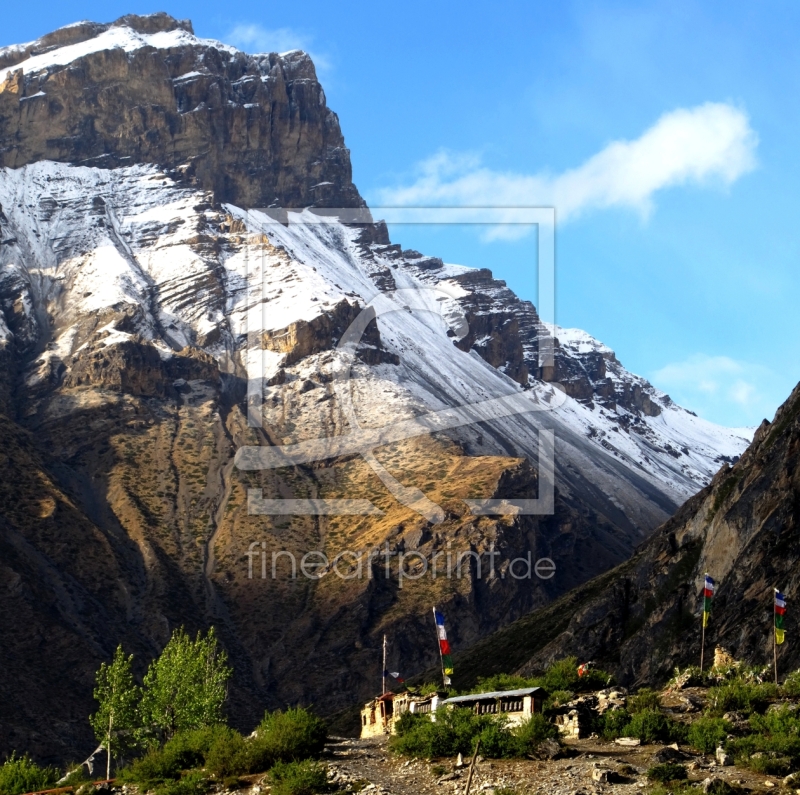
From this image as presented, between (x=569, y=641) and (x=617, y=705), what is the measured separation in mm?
67192

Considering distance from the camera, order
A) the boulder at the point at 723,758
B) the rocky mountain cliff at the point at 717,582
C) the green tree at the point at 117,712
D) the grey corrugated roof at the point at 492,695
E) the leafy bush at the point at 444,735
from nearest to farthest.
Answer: the boulder at the point at 723,758 < the leafy bush at the point at 444,735 < the grey corrugated roof at the point at 492,695 < the green tree at the point at 117,712 < the rocky mountain cliff at the point at 717,582

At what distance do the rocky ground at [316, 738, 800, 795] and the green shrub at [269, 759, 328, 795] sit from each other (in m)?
0.73

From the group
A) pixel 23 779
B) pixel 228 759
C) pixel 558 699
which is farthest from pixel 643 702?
pixel 23 779

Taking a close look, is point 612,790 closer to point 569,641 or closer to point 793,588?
point 793,588

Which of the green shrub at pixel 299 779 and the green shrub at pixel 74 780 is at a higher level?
the green shrub at pixel 299 779

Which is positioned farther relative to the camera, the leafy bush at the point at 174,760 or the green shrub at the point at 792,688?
the green shrub at the point at 792,688

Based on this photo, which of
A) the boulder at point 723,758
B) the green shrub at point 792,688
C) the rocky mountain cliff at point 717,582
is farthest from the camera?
the rocky mountain cliff at point 717,582

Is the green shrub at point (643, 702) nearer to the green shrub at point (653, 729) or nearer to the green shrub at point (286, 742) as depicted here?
the green shrub at point (653, 729)

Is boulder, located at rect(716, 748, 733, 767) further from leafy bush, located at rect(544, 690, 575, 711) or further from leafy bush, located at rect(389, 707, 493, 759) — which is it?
leafy bush, located at rect(389, 707, 493, 759)

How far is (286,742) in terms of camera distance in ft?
169

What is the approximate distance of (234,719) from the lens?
152 metres

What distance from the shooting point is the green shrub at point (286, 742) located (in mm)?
50688

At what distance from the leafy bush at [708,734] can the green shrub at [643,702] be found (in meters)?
2.39

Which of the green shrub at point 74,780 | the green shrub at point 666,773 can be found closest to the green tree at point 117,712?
the green shrub at point 74,780
